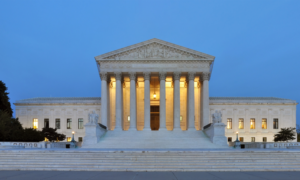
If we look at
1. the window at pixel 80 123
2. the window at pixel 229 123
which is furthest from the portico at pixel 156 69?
the window at pixel 229 123

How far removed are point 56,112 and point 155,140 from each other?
104ft

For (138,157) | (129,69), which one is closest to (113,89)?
(129,69)

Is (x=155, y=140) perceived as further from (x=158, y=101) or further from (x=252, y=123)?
(x=252, y=123)

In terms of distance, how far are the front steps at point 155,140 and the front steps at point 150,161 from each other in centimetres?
1528

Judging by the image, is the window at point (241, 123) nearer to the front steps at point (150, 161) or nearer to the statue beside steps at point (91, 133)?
the statue beside steps at point (91, 133)

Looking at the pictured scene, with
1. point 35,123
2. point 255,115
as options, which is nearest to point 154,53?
point 255,115

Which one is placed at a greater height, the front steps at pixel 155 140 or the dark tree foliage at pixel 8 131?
the dark tree foliage at pixel 8 131

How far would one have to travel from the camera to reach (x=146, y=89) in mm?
48906

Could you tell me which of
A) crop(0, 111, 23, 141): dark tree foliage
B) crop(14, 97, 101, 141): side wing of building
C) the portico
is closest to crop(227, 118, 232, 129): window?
the portico

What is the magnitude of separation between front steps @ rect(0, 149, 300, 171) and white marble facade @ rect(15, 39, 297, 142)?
24910mm

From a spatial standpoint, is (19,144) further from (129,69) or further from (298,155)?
(298,155)

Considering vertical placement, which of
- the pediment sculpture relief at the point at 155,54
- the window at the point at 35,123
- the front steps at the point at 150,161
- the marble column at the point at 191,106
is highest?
the pediment sculpture relief at the point at 155,54

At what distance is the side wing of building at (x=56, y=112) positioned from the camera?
62.4 metres

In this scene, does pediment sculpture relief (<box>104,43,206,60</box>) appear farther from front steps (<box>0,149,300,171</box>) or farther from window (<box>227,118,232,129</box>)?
front steps (<box>0,149,300,171</box>)
